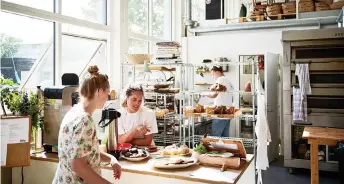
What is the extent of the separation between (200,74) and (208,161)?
4.37 metres

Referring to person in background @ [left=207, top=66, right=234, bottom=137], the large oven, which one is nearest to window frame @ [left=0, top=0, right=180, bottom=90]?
person in background @ [left=207, top=66, right=234, bottom=137]

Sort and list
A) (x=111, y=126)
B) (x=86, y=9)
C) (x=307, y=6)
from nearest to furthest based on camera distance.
Result: (x=111, y=126) < (x=86, y=9) < (x=307, y=6)

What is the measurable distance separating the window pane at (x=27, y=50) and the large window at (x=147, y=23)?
1.64 m

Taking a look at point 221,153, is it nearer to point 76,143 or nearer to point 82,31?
point 76,143

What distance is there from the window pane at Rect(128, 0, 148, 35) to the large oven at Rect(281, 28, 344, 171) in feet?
7.79

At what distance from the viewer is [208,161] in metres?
2.24

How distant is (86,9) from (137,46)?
134 centimetres

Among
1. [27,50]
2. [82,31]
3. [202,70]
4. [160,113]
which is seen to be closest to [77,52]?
[82,31]

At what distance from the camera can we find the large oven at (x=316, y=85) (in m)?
4.59

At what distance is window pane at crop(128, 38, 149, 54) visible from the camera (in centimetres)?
514

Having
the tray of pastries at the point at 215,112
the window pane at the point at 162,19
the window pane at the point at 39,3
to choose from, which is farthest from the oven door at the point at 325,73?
the window pane at the point at 39,3

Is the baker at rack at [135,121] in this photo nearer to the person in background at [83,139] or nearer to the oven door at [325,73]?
the person in background at [83,139]

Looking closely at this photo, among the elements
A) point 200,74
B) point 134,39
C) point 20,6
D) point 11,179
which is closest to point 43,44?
point 20,6

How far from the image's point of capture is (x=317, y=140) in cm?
341
